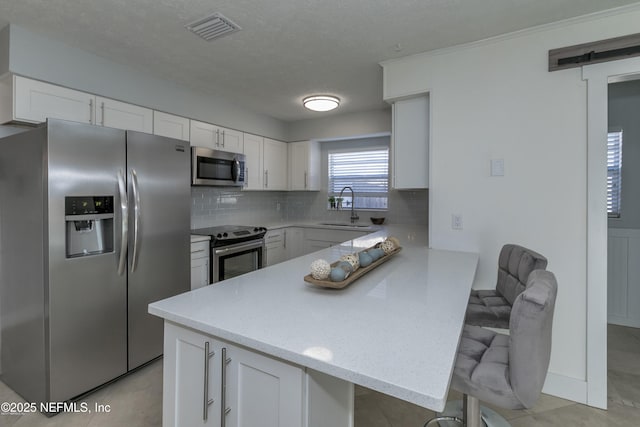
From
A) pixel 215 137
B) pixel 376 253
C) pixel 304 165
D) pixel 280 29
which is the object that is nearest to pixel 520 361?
pixel 376 253

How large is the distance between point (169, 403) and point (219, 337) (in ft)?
1.39

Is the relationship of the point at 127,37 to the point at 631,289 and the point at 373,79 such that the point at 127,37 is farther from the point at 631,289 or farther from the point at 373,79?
the point at 631,289

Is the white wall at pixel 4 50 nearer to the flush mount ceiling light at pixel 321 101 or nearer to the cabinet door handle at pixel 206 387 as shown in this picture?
the flush mount ceiling light at pixel 321 101

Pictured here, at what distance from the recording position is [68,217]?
6.17 ft

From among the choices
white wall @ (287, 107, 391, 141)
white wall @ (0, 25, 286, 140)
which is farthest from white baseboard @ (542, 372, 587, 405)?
white wall @ (0, 25, 286, 140)

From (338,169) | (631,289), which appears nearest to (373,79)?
Result: (338,169)

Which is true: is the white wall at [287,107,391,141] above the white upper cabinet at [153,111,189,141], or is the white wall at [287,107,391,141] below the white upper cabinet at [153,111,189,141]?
above

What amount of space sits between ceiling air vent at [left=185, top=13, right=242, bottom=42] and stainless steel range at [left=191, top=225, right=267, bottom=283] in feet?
5.87

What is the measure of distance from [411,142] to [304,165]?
236cm

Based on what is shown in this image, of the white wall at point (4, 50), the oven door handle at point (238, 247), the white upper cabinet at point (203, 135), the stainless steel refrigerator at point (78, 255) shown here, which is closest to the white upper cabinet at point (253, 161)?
the white upper cabinet at point (203, 135)

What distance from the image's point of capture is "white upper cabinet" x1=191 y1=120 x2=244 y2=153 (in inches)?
135

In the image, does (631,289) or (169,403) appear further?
(631,289)

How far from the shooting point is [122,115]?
8.91ft

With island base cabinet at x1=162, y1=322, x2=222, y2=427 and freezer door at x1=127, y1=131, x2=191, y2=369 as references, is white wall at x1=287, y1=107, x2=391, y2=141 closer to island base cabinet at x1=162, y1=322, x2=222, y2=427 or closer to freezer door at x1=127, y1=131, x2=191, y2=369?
freezer door at x1=127, y1=131, x2=191, y2=369
